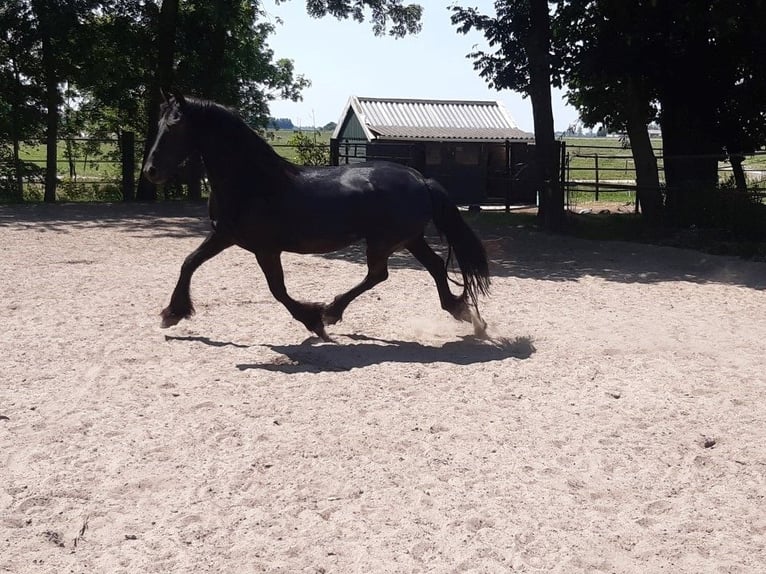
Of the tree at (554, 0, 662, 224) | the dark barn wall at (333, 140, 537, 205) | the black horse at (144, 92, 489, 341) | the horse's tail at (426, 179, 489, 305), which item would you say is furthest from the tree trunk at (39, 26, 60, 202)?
the horse's tail at (426, 179, 489, 305)

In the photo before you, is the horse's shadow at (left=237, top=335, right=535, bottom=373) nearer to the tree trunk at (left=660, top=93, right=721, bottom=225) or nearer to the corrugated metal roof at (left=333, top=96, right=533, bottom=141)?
the tree trunk at (left=660, top=93, right=721, bottom=225)

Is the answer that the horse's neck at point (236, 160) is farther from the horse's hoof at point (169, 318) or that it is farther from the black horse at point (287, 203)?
the horse's hoof at point (169, 318)

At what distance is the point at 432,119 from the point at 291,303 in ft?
69.8

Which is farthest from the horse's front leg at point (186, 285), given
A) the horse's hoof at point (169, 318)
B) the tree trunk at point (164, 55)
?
the tree trunk at point (164, 55)

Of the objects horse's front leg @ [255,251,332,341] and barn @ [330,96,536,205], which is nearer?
horse's front leg @ [255,251,332,341]

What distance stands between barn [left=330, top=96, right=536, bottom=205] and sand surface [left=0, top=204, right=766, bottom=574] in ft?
51.7

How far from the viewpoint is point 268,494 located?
3.99 meters

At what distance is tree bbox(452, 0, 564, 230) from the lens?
15.8 metres

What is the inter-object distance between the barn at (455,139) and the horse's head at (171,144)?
16.7 metres

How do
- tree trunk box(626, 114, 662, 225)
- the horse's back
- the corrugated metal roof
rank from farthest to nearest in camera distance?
the corrugated metal roof → tree trunk box(626, 114, 662, 225) → the horse's back

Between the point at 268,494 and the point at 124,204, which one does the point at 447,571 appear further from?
the point at 124,204

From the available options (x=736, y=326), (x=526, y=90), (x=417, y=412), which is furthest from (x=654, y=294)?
(x=526, y=90)

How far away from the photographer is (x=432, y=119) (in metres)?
27.4

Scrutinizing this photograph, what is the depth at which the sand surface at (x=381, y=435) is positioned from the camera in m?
3.53
